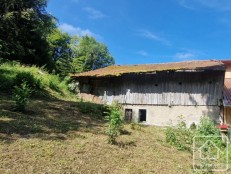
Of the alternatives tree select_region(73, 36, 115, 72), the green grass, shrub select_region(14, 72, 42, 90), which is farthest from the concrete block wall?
tree select_region(73, 36, 115, 72)

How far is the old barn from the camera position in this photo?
63.4ft

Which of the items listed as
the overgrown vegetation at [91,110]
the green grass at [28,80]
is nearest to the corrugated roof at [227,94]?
the overgrown vegetation at [91,110]

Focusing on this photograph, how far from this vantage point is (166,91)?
2089 centimetres

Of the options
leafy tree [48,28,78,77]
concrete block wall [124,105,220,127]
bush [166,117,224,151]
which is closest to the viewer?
bush [166,117,224,151]

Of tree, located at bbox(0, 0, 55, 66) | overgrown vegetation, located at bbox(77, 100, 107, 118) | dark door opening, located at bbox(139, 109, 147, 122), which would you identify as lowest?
dark door opening, located at bbox(139, 109, 147, 122)

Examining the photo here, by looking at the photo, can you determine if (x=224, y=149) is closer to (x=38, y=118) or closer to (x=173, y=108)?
(x=38, y=118)

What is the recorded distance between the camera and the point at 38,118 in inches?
465

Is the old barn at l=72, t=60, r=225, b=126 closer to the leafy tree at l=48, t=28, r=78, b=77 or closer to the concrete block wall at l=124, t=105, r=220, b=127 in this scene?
the concrete block wall at l=124, t=105, r=220, b=127

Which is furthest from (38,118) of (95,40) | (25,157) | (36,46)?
(95,40)

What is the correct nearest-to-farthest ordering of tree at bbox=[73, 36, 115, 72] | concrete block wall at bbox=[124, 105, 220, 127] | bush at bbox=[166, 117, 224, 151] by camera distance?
bush at bbox=[166, 117, 224, 151] → concrete block wall at bbox=[124, 105, 220, 127] → tree at bbox=[73, 36, 115, 72]

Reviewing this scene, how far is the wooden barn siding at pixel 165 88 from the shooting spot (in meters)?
19.4

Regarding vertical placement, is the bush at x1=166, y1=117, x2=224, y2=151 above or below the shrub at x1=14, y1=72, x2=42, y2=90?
below

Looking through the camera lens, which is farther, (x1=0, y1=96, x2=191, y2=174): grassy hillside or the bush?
the bush

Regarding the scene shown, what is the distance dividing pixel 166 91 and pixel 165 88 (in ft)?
0.78
